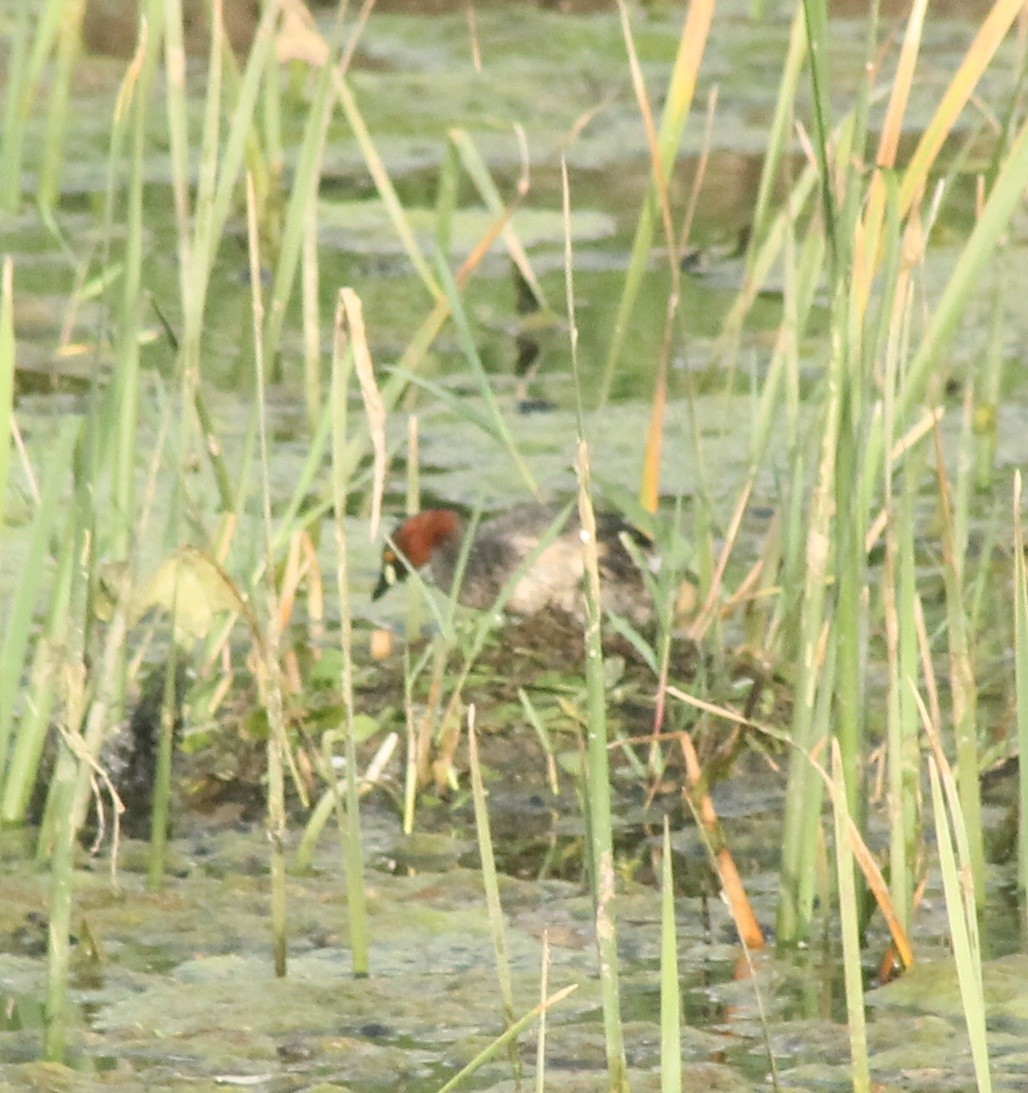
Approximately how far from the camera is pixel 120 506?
294 cm

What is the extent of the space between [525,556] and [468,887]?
1.48 metres

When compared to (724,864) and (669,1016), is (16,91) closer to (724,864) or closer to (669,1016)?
(724,864)

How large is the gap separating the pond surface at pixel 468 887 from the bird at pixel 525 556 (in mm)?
144

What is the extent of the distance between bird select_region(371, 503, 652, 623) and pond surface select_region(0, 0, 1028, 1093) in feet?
0.47

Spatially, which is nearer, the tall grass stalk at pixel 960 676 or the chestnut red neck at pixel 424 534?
the tall grass stalk at pixel 960 676

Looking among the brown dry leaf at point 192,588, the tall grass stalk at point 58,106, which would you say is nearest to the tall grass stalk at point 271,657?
the brown dry leaf at point 192,588

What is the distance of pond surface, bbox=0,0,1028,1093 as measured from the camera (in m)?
2.38

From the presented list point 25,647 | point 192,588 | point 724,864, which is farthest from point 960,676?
point 25,647

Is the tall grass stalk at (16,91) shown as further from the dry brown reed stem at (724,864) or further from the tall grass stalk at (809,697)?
the tall grass stalk at (809,697)

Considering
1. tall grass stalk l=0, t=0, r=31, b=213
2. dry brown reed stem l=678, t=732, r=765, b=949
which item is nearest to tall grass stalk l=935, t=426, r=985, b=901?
dry brown reed stem l=678, t=732, r=765, b=949

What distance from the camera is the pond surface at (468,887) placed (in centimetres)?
238

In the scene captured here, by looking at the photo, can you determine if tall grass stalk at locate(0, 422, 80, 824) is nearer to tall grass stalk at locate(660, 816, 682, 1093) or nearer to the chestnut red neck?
tall grass stalk at locate(660, 816, 682, 1093)

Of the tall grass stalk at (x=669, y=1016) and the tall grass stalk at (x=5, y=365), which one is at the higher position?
the tall grass stalk at (x=5, y=365)

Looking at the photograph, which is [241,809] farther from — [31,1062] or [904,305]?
[904,305]
